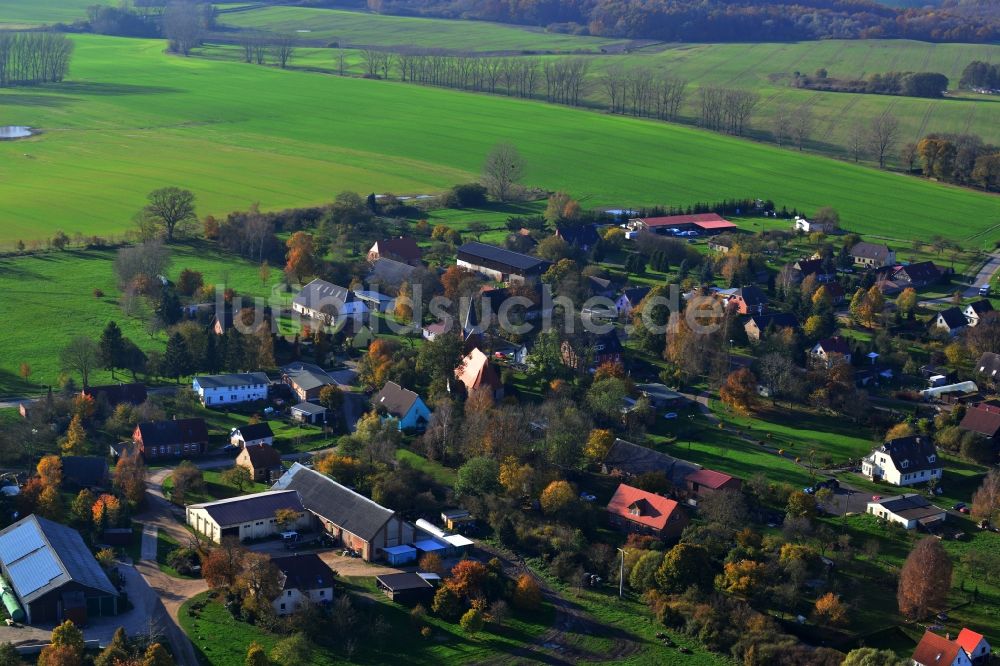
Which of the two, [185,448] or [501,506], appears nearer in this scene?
[501,506]

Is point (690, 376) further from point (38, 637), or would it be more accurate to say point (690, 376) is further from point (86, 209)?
point (86, 209)

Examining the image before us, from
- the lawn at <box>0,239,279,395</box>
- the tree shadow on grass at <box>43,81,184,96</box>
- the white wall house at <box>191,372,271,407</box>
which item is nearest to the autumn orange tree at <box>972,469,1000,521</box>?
the white wall house at <box>191,372,271,407</box>

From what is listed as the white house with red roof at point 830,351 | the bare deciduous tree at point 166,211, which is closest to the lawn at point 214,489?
the white house with red roof at point 830,351

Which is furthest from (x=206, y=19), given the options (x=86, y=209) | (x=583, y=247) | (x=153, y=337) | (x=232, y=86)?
(x=153, y=337)

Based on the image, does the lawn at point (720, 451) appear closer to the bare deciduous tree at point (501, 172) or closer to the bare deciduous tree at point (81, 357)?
the bare deciduous tree at point (81, 357)

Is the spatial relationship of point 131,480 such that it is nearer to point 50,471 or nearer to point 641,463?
point 50,471

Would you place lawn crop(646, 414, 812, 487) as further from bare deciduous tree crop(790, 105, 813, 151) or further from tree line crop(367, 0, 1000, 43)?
tree line crop(367, 0, 1000, 43)
